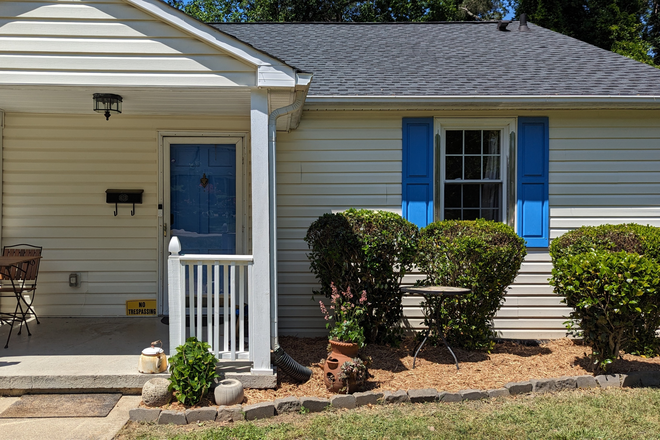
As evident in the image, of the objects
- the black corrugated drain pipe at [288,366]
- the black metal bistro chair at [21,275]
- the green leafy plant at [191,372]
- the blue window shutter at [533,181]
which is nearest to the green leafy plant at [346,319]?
the black corrugated drain pipe at [288,366]

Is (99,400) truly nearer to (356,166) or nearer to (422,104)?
(356,166)

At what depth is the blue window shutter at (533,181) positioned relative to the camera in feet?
19.9

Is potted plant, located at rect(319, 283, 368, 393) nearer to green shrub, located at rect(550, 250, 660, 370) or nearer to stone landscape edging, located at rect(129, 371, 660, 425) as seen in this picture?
stone landscape edging, located at rect(129, 371, 660, 425)

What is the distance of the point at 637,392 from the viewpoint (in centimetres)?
431

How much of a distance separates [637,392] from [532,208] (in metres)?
2.38

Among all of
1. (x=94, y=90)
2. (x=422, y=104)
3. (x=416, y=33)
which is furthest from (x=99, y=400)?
(x=416, y=33)

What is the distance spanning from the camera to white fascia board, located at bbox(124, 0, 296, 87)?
4.09m

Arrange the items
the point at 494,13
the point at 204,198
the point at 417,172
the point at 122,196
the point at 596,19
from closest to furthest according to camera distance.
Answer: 1. the point at 417,172
2. the point at 122,196
3. the point at 204,198
4. the point at 596,19
5. the point at 494,13

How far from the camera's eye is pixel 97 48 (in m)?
4.15

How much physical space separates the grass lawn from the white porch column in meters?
0.64

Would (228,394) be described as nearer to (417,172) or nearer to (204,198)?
(204,198)

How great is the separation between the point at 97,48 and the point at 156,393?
277 centimetres

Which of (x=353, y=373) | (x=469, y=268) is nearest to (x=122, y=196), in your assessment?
(x=353, y=373)

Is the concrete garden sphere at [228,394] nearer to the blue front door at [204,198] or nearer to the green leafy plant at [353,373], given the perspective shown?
the green leafy plant at [353,373]
